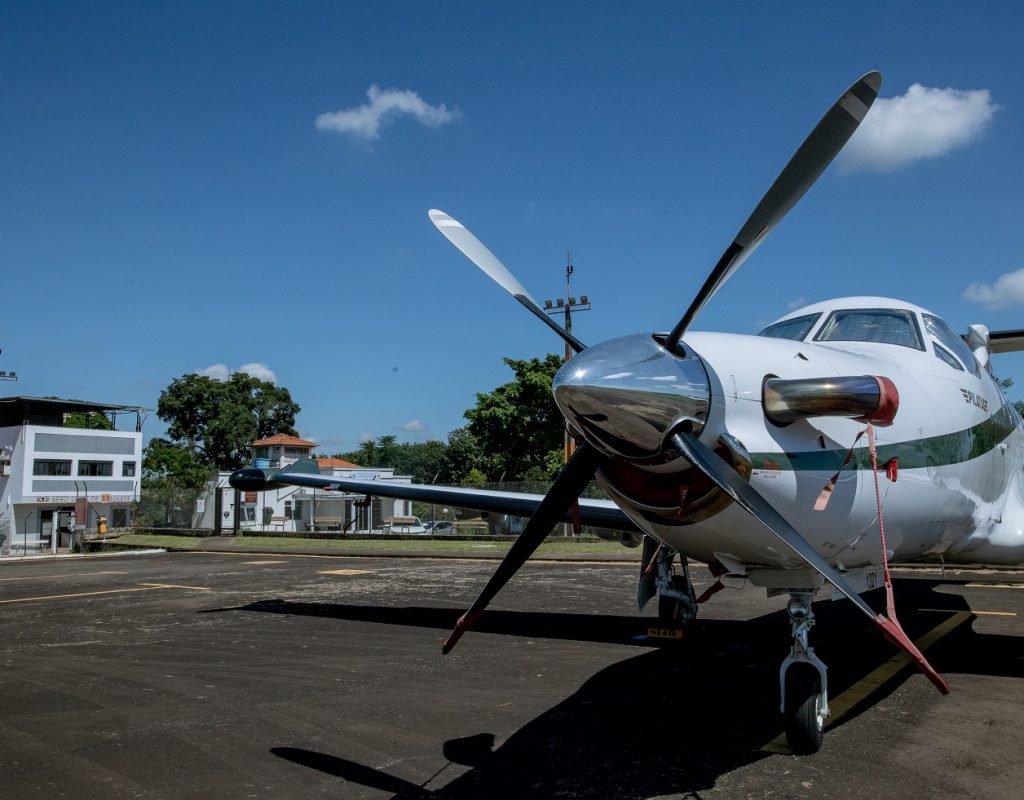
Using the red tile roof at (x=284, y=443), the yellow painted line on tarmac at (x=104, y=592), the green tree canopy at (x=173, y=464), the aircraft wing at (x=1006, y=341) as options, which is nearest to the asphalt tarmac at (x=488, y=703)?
the yellow painted line on tarmac at (x=104, y=592)

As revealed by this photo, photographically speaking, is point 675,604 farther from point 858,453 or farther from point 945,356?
point 858,453

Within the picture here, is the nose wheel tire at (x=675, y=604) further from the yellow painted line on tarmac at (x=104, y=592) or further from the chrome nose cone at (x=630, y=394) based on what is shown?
the yellow painted line on tarmac at (x=104, y=592)

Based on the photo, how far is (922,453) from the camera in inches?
223

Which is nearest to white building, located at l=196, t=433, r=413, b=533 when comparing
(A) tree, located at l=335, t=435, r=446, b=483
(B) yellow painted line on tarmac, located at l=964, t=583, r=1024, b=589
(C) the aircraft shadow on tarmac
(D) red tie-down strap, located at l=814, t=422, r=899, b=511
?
(B) yellow painted line on tarmac, located at l=964, t=583, r=1024, b=589

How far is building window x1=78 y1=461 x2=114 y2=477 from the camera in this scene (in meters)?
41.2

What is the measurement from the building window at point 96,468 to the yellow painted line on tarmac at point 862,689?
4252cm

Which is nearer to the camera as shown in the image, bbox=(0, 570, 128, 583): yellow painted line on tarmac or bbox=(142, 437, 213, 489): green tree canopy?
bbox=(0, 570, 128, 583): yellow painted line on tarmac

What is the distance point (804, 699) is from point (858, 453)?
64.1 inches

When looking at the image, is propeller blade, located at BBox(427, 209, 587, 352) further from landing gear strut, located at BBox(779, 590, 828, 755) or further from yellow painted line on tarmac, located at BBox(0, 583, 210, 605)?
yellow painted line on tarmac, located at BBox(0, 583, 210, 605)

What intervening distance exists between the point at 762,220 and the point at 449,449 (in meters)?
85.4

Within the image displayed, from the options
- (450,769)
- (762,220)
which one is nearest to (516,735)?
(450,769)

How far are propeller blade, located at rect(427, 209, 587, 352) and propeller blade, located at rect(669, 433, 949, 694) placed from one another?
182 centimetres

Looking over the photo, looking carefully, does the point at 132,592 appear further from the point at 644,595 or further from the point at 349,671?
the point at 644,595

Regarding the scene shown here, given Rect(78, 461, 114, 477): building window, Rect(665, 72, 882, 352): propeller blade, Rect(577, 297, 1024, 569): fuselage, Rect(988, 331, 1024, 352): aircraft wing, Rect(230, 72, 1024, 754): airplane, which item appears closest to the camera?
Rect(230, 72, 1024, 754): airplane
